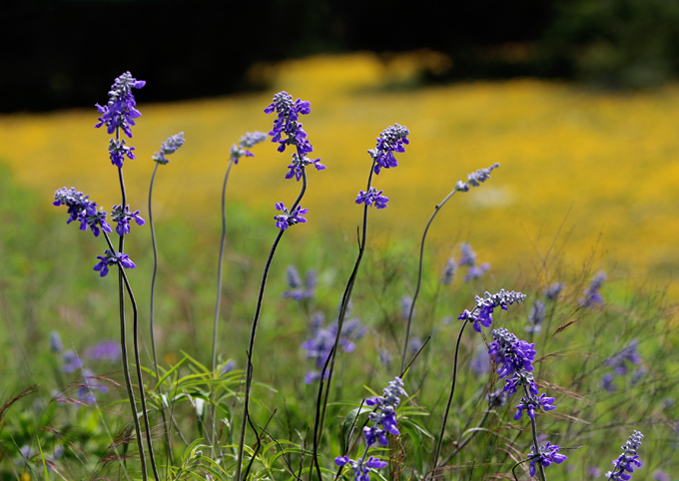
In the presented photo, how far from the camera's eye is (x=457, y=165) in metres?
8.23

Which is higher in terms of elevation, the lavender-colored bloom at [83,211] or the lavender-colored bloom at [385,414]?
the lavender-colored bloom at [83,211]

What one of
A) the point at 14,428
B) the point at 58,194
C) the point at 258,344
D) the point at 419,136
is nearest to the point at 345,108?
the point at 419,136

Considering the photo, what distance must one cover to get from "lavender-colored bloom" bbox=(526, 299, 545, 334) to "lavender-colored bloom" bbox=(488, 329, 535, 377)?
79cm

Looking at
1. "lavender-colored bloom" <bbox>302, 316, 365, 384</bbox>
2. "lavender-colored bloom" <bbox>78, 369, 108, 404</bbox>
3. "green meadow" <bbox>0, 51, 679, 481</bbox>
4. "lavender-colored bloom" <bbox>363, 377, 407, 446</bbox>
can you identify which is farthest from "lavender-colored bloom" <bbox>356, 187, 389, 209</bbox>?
"lavender-colored bloom" <bbox>78, 369, 108, 404</bbox>

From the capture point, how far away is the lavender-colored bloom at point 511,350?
1200mm

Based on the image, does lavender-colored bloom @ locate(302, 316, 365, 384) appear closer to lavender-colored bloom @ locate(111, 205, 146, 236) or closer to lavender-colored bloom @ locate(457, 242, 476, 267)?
lavender-colored bloom @ locate(457, 242, 476, 267)

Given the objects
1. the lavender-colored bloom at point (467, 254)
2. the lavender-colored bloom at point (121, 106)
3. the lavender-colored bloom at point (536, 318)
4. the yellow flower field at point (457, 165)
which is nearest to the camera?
the lavender-colored bloom at point (121, 106)

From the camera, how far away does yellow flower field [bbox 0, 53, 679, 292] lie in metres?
5.73

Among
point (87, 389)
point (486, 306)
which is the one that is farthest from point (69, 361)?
point (486, 306)

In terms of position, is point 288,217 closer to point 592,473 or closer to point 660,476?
point 592,473

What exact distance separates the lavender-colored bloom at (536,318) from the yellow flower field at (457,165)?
45.1 inches

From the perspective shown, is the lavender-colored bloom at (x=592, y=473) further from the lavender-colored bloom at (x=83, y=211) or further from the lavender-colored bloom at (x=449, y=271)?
the lavender-colored bloom at (x=83, y=211)

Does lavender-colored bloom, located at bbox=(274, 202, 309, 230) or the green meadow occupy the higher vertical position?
lavender-colored bloom, located at bbox=(274, 202, 309, 230)

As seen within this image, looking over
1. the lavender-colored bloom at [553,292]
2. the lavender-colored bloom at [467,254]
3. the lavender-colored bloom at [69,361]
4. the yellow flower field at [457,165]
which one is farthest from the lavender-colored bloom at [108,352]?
the lavender-colored bloom at [553,292]
